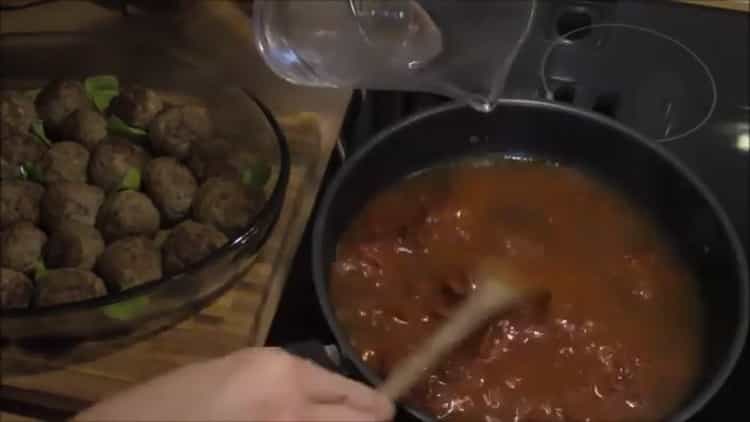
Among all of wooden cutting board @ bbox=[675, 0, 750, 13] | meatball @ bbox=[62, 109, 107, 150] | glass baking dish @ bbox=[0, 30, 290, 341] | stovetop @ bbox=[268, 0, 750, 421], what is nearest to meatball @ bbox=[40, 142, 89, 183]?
meatball @ bbox=[62, 109, 107, 150]

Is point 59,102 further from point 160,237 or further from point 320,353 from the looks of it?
point 320,353

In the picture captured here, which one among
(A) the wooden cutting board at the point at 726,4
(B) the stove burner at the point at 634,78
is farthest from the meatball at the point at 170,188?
(A) the wooden cutting board at the point at 726,4

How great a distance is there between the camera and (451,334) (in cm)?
67

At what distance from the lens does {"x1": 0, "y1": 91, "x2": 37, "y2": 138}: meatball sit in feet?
2.75

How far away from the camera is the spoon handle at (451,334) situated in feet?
2.08

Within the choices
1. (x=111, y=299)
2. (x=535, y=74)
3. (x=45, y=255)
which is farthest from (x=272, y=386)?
(x=535, y=74)

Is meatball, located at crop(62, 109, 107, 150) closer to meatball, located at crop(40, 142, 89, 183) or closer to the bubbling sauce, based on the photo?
meatball, located at crop(40, 142, 89, 183)

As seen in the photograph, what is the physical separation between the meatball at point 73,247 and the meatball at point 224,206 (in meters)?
0.08

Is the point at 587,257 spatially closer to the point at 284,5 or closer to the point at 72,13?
the point at 284,5

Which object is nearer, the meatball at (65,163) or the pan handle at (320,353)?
the pan handle at (320,353)

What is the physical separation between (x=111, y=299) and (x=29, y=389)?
10cm

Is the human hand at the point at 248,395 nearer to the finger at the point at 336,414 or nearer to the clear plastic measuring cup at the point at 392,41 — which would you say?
the finger at the point at 336,414

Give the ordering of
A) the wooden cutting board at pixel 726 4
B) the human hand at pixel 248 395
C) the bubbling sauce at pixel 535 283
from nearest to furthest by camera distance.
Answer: the human hand at pixel 248 395 < the bubbling sauce at pixel 535 283 < the wooden cutting board at pixel 726 4

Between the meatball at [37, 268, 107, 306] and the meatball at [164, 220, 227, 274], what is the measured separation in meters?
0.05
